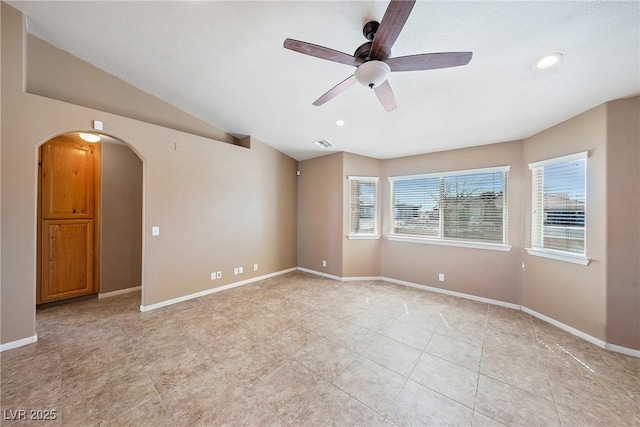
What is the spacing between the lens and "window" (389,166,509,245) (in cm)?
379

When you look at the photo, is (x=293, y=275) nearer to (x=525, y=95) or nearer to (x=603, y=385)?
(x=603, y=385)

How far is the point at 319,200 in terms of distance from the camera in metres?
5.27

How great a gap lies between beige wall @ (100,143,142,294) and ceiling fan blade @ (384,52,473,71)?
4550 millimetres

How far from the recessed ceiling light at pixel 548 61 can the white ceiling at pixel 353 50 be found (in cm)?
5

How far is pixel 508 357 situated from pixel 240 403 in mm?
2612

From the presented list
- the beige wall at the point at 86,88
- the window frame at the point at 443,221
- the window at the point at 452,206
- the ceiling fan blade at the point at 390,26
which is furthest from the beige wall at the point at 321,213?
the ceiling fan blade at the point at 390,26

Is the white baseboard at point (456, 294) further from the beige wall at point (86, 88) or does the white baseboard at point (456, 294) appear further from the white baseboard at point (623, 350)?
the beige wall at point (86, 88)

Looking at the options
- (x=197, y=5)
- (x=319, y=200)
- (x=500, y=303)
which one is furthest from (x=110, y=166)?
(x=500, y=303)

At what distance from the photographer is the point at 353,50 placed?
87.3 inches

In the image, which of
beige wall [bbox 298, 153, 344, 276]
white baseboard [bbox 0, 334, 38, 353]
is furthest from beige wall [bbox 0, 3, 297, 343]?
beige wall [bbox 298, 153, 344, 276]

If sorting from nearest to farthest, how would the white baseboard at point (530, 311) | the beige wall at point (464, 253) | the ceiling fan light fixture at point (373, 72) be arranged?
the ceiling fan light fixture at point (373, 72) < the white baseboard at point (530, 311) < the beige wall at point (464, 253)

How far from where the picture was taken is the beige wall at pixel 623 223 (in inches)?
94.3

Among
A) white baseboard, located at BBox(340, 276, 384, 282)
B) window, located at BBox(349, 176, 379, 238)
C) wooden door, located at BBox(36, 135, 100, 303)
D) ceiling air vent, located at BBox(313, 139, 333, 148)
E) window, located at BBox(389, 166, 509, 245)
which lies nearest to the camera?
wooden door, located at BBox(36, 135, 100, 303)

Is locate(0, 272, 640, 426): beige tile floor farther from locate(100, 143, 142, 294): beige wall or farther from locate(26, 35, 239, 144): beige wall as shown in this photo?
locate(26, 35, 239, 144): beige wall
